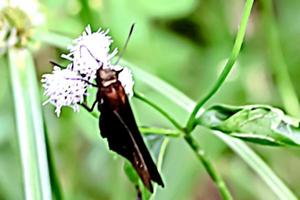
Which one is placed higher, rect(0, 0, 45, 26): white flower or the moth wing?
rect(0, 0, 45, 26): white flower

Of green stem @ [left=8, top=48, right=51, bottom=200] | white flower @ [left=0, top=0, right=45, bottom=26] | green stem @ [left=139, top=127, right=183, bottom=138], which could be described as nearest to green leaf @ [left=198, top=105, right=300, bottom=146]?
green stem @ [left=139, top=127, right=183, bottom=138]

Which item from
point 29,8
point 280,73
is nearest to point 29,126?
point 29,8

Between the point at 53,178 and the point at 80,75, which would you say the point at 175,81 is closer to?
the point at 53,178

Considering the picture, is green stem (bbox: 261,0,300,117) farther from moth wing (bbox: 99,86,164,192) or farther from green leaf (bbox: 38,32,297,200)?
moth wing (bbox: 99,86,164,192)

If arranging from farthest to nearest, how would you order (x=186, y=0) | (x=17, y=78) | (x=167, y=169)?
1. (x=186, y=0)
2. (x=167, y=169)
3. (x=17, y=78)

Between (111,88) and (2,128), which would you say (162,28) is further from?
(111,88)

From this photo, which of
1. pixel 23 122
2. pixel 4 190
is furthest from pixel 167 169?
pixel 23 122

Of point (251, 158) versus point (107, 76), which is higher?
point (107, 76)
